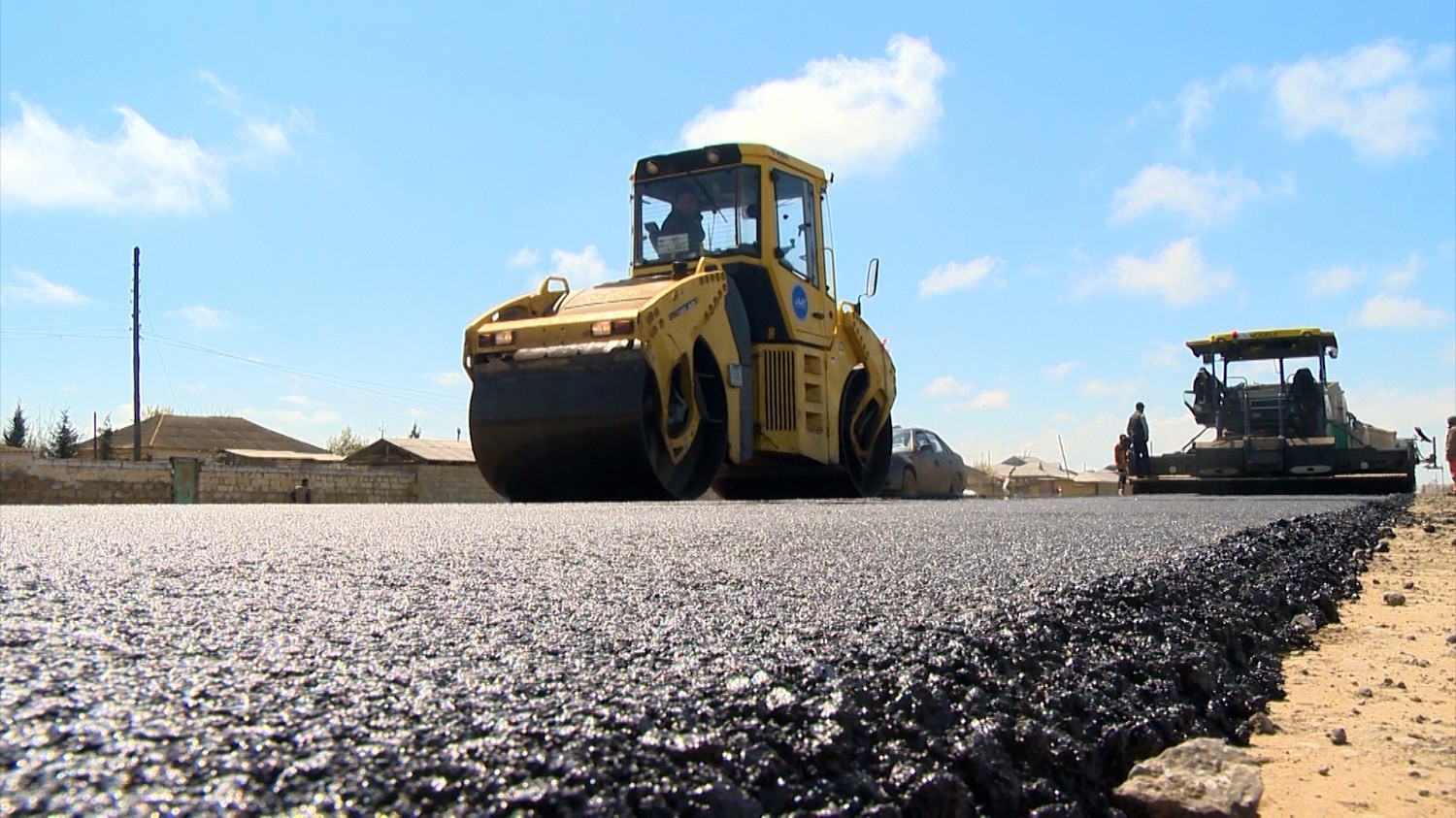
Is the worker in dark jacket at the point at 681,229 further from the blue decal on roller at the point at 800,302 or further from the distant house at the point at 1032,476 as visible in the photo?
the distant house at the point at 1032,476

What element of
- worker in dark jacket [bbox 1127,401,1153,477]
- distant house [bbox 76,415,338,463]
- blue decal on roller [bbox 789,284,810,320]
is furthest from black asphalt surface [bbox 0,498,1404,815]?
distant house [bbox 76,415,338,463]

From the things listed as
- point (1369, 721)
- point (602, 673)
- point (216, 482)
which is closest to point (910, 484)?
point (216, 482)

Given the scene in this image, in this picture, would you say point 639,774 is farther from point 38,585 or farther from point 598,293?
point 598,293

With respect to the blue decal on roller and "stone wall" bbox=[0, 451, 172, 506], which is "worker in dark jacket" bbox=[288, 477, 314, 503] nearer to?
"stone wall" bbox=[0, 451, 172, 506]

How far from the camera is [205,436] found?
145 feet

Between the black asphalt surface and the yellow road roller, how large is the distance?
432 cm

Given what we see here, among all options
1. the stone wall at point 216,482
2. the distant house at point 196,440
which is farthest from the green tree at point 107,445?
the stone wall at point 216,482

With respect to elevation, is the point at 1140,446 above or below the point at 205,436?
below

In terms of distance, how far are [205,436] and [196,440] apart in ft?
2.01

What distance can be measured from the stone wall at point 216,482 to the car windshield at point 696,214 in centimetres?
837

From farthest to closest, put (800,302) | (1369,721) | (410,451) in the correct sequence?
(410,451) → (800,302) → (1369,721)

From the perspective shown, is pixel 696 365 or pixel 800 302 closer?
A: pixel 696 365

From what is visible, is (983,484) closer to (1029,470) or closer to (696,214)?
(1029,470)

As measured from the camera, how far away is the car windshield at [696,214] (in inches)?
348
